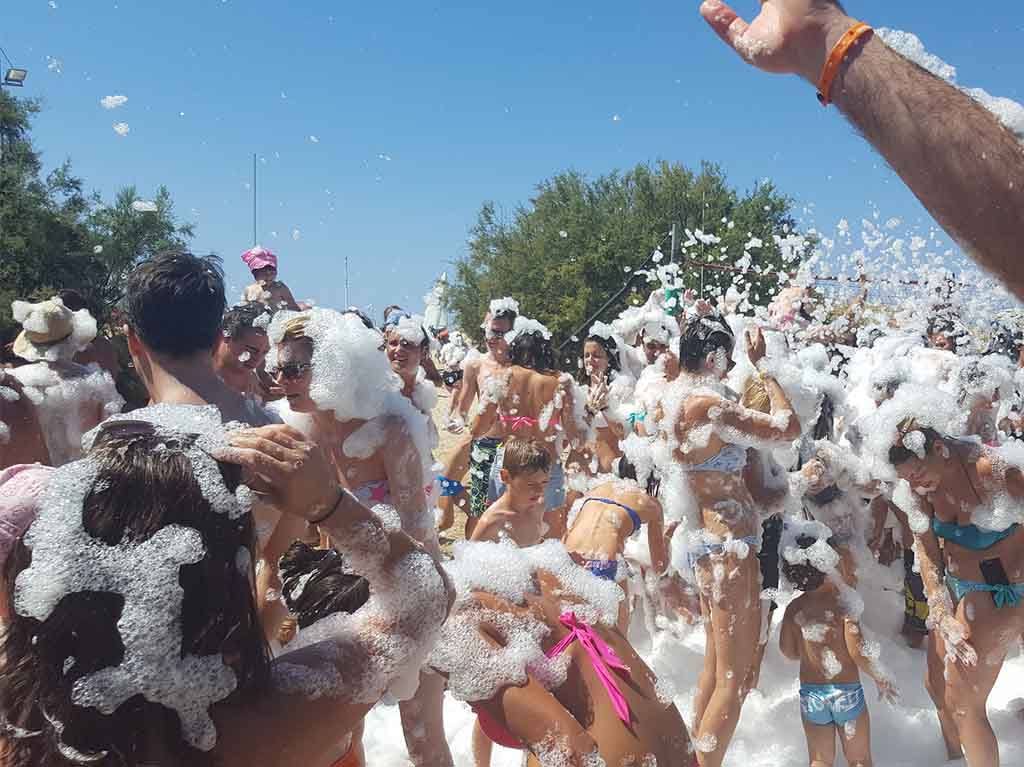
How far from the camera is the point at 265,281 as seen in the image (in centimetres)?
583

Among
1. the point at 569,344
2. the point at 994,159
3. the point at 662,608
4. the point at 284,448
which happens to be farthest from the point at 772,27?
the point at 569,344

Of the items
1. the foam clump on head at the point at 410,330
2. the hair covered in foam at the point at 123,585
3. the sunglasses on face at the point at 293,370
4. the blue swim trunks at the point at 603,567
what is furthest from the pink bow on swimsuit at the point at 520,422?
the hair covered in foam at the point at 123,585

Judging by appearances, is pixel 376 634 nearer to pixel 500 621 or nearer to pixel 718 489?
pixel 500 621

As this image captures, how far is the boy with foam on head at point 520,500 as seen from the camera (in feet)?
12.1

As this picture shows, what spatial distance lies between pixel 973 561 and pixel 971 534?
0.12 meters

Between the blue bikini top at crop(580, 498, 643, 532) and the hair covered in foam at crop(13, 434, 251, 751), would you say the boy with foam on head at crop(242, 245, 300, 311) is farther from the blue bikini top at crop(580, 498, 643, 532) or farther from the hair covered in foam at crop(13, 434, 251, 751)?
the hair covered in foam at crop(13, 434, 251, 751)

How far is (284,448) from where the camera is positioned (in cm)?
129

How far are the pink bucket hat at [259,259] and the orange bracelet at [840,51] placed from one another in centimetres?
515

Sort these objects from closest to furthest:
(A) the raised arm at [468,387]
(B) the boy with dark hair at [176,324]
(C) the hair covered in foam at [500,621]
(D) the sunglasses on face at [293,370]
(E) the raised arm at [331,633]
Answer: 1. (E) the raised arm at [331,633]
2. (C) the hair covered in foam at [500,621]
3. (B) the boy with dark hair at [176,324]
4. (D) the sunglasses on face at [293,370]
5. (A) the raised arm at [468,387]

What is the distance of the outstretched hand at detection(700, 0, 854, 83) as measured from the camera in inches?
48.5

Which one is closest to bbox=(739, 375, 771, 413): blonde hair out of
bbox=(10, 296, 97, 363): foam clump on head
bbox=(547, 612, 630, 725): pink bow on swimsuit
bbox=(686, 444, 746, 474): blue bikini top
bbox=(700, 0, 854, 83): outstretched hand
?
bbox=(686, 444, 746, 474): blue bikini top

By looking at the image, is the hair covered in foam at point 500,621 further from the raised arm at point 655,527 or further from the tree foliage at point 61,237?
the tree foliage at point 61,237

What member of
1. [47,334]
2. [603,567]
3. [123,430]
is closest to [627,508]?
[603,567]

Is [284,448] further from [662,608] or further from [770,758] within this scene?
[662,608]
